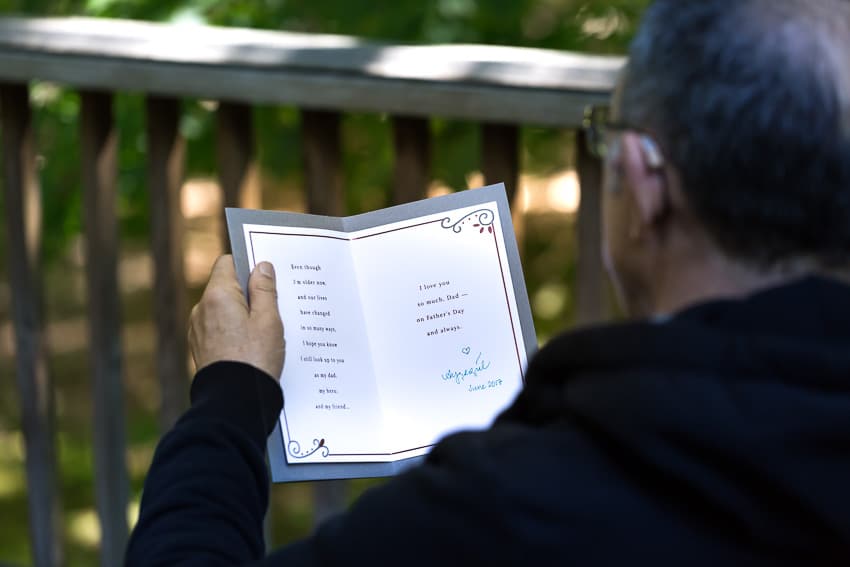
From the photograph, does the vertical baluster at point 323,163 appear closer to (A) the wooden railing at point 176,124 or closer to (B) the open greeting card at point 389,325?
(A) the wooden railing at point 176,124

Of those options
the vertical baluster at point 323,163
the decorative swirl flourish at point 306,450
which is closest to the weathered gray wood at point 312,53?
the vertical baluster at point 323,163

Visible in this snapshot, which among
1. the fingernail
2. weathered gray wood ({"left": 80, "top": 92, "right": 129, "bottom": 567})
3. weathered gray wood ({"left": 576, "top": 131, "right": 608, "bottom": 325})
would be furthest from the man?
weathered gray wood ({"left": 80, "top": 92, "right": 129, "bottom": 567})

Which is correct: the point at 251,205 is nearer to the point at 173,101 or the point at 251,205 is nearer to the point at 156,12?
the point at 173,101

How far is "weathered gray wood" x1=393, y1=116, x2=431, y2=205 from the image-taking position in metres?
2.49

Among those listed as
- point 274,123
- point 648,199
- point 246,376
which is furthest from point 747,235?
point 274,123

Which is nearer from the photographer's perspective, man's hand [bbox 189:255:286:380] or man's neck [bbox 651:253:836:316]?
man's neck [bbox 651:253:836:316]

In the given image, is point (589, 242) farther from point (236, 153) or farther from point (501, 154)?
point (236, 153)

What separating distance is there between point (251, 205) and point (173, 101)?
0.92 feet

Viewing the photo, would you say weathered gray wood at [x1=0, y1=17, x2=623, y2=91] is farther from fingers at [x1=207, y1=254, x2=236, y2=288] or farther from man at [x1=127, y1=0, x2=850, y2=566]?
man at [x1=127, y1=0, x2=850, y2=566]

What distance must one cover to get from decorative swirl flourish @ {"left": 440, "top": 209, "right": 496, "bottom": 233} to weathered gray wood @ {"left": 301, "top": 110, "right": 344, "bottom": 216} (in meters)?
0.84

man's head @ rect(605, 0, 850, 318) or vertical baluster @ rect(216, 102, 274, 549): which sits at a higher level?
vertical baluster @ rect(216, 102, 274, 549)

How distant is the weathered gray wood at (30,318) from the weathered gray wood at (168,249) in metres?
0.32

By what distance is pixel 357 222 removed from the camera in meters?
1.70
